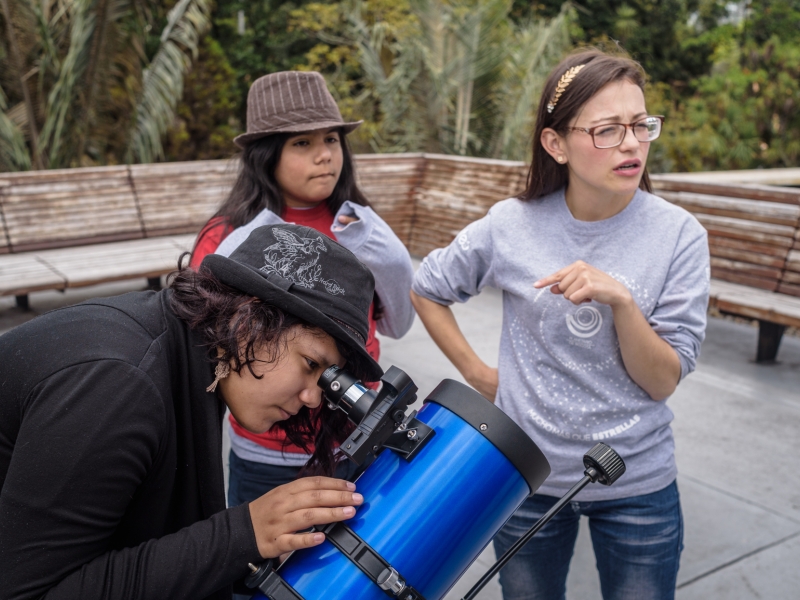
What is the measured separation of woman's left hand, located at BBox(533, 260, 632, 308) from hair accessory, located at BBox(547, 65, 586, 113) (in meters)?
0.46

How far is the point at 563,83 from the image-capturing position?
6.03 feet

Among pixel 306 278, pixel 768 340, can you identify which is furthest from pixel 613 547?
pixel 768 340

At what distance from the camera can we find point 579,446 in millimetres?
1755

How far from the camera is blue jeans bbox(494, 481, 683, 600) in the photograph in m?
1.73

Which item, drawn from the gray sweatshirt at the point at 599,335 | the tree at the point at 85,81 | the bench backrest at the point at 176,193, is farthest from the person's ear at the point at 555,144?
the tree at the point at 85,81

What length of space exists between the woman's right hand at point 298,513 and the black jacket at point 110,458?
2 cm

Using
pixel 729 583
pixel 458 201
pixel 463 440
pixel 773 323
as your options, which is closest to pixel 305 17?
pixel 458 201

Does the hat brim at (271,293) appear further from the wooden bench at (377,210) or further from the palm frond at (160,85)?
the palm frond at (160,85)

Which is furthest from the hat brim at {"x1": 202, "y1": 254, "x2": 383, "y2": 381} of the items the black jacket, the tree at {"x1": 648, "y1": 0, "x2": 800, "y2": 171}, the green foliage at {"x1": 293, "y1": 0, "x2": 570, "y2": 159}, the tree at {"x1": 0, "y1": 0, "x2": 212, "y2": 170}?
the tree at {"x1": 648, "y1": 0, "x2": 800, "y2": 171}

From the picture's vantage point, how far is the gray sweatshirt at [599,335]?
1.72 meters

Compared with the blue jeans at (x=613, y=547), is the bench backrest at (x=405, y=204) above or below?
below

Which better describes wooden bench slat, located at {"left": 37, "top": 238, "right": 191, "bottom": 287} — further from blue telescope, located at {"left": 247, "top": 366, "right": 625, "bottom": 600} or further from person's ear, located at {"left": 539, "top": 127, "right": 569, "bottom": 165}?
blue telescope, located at {"left": 247, "top": 366, "right": 625, "bottom": 600}

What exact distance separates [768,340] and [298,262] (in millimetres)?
4679

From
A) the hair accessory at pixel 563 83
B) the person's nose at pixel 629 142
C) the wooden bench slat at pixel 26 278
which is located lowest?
the wooden bench slat at pixel 26 278
